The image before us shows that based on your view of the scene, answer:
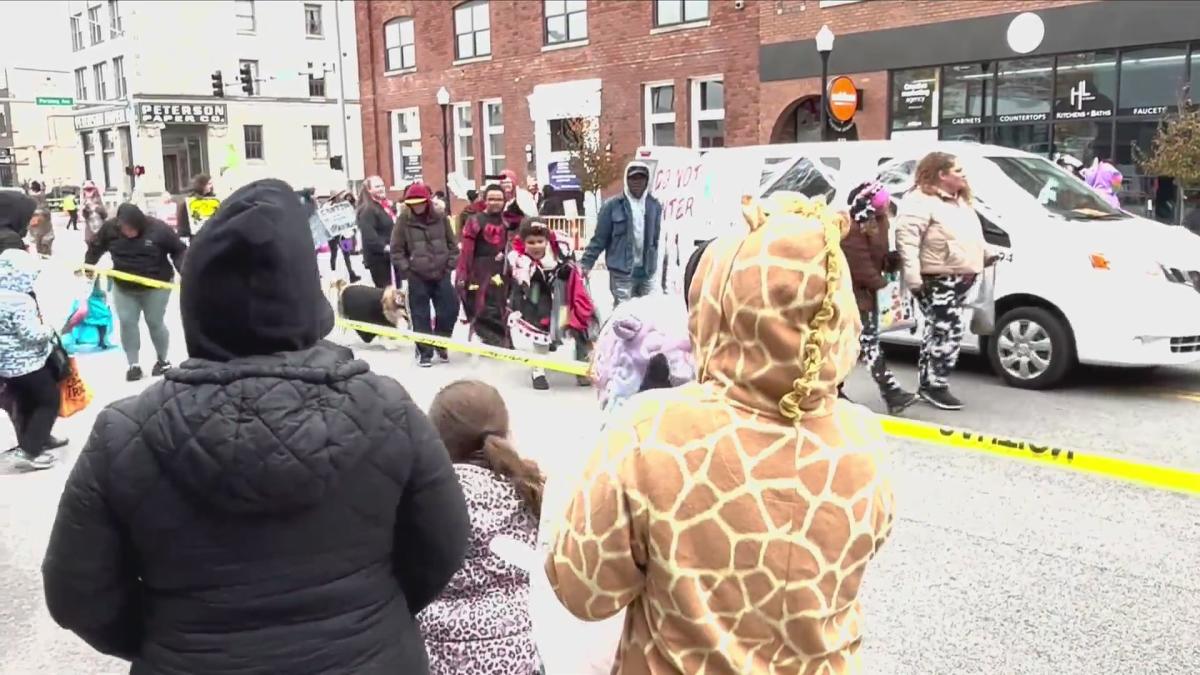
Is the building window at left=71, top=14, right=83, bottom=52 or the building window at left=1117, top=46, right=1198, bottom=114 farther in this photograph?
the building window at left=71, top=14, right=83, bottom=52

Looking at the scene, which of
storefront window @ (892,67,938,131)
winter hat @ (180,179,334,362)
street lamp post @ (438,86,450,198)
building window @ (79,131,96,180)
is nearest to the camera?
winter hat @ (180,179,334,362)

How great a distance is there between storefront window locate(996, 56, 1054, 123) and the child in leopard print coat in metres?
19.0

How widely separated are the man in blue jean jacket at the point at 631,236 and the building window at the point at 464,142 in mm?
23181

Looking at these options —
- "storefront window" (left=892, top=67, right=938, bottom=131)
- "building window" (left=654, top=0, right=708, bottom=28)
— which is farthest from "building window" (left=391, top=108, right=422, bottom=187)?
"storefront window" (left=892, top=67, right=938, bottom=131)

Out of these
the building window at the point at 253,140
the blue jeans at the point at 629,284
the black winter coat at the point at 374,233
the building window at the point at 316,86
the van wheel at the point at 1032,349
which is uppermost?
the building window at the point at 316,86

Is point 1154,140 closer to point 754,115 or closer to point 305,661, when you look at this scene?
point 754,115

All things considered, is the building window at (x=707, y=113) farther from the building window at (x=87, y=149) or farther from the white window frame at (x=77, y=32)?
the building window at (x=87, y=149)

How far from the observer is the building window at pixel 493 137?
103 feet

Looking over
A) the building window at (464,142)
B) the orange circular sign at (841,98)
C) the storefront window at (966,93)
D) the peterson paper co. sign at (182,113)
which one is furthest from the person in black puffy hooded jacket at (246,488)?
the peterson paper co. sign at (182,113)

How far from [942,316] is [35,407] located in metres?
6.37

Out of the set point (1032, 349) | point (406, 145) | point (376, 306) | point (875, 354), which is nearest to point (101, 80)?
point (406, 145)

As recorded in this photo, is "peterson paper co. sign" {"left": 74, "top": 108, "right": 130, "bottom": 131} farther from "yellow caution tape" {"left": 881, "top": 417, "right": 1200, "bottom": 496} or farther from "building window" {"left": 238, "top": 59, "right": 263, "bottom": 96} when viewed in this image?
"yellow caution tape" {"left": 881, "top": 417, "right": 1200, "bottom": 496}

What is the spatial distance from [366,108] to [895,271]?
1233 inches

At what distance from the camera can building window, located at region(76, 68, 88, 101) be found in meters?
61.8
